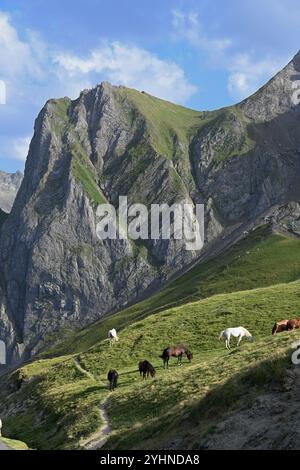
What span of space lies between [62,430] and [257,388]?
21.5 meters

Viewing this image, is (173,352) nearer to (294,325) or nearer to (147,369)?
(147,369)

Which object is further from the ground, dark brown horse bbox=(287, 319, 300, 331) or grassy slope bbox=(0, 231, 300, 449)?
dark brown horse bbox=(287, 319, 300, 331)

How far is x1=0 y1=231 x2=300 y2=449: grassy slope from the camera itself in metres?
29.6

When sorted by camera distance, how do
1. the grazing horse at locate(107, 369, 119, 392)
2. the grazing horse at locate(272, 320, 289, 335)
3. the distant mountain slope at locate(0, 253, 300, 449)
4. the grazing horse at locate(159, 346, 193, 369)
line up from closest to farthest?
the distant mountain slope at locate(0, 253, 300, 449) < the grazing horse at locate(107, 369, 119, 392) < the grazing horse at locate(159, 346, 193, 369) < the grazing horse at locate(272, 320, 289, 335)

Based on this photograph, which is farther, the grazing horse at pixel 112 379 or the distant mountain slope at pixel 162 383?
the grazing horse at pixel 112 379

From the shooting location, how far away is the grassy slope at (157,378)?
29.6 metres

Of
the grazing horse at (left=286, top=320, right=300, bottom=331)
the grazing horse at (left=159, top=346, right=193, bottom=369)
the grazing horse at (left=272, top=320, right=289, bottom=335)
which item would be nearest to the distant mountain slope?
the grazing horse at (left=159, top=346, right=193, bottom=369)

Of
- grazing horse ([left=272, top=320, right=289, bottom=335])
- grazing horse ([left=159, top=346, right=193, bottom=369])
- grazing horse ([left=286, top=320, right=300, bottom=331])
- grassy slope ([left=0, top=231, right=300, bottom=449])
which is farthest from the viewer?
grazing horse ([left=272, top=320, right=289, bottom=335])

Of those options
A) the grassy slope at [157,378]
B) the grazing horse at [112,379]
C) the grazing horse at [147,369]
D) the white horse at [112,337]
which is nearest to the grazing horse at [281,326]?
the grassy slope at [157,378]

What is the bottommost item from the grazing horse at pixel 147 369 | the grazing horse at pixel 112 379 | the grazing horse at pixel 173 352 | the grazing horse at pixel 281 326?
the grazing horse at pixel 112 379

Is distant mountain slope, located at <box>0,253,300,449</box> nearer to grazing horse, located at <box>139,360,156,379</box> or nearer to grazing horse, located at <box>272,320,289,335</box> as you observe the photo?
grazing horse, located at <box>139,360,156,379</box>

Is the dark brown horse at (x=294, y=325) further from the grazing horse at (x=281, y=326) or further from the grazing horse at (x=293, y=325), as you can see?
the grazing horse at (x=281, y=326)

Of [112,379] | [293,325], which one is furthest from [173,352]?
[293,325]
